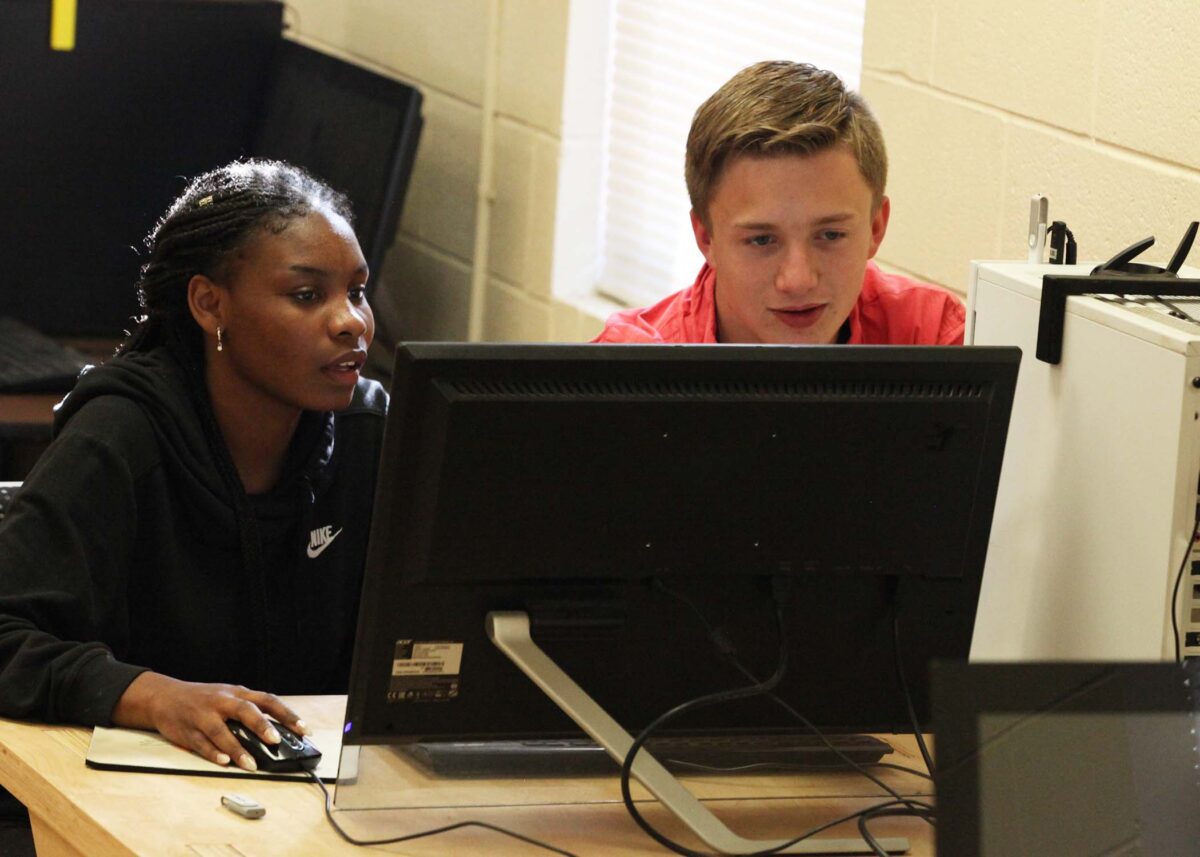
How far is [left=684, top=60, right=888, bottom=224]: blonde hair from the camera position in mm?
1729

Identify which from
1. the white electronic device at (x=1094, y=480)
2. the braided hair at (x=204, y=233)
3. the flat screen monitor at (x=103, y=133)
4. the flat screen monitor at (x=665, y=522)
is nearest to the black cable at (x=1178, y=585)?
the white electronic device at (x=1094, y=480)

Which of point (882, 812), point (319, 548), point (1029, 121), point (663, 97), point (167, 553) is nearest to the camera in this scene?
point (882, 812)

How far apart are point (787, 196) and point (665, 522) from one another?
1.59ft

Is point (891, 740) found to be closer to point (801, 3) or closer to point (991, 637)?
point (991, 637)

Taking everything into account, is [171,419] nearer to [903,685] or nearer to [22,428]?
[903,685]

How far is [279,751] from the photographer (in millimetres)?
1476

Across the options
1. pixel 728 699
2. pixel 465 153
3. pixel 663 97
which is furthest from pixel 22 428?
pixel 728 699

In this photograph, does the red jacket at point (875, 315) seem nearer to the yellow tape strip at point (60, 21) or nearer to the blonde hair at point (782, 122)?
the blonde hair at point (782, 122)

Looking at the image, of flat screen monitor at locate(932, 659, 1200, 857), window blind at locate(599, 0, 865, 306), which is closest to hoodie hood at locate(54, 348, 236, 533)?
flat screen monitor at locate(932, 659, 1200, 857)

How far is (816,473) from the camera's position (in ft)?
4.48

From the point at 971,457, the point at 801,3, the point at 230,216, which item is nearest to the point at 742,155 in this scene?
the point at 971,457

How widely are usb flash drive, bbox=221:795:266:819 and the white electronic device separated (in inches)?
26.5

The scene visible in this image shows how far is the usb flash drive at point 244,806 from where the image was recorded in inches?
54.2

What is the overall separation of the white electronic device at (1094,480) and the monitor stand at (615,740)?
10.8 inches
